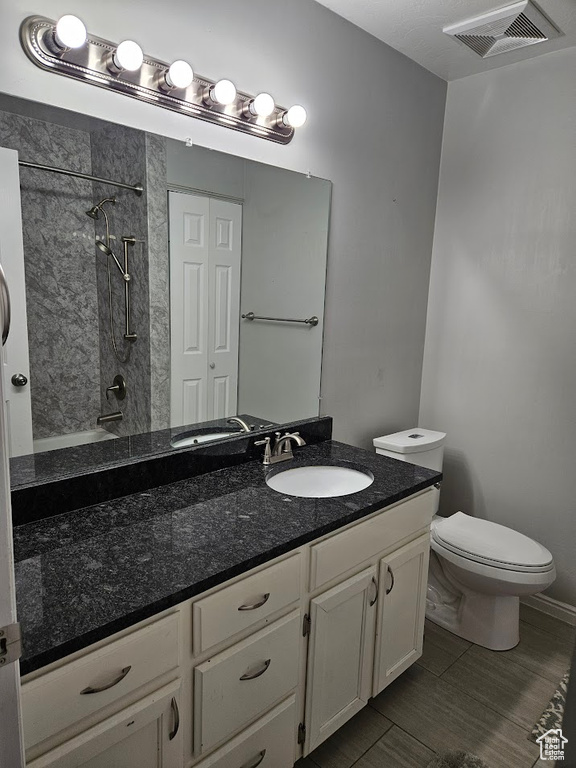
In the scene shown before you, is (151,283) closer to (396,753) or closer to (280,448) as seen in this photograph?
(280,448)

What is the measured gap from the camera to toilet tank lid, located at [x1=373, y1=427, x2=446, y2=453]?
7.94 feet

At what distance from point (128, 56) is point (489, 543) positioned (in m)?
2.14

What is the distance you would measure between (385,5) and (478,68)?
750mm

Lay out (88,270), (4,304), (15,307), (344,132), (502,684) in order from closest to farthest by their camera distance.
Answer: (4,304) < (15,307) < (88,270) < (502,684) < (344,132)

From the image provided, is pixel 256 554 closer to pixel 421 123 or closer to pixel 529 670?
pixel 529 670

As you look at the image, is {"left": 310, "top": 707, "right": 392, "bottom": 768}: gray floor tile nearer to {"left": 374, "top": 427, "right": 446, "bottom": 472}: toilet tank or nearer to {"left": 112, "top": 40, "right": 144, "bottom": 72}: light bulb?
{"left": 374, "top": 427, "right": 446, "bottom": 472}: toilet tank

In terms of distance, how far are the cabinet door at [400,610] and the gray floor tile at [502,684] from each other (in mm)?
263

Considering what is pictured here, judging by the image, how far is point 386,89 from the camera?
2.32 m

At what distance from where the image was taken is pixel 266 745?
4.56ft

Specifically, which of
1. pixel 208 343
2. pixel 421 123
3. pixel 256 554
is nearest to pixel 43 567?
pixel 256 554

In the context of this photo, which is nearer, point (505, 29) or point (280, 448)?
point (280, 448)

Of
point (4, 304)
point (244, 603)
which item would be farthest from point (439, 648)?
point (4, 304)

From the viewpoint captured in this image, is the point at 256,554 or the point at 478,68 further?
the point at 478,68

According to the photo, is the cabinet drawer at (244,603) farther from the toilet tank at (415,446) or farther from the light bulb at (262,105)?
the light bulb at (262,105)
